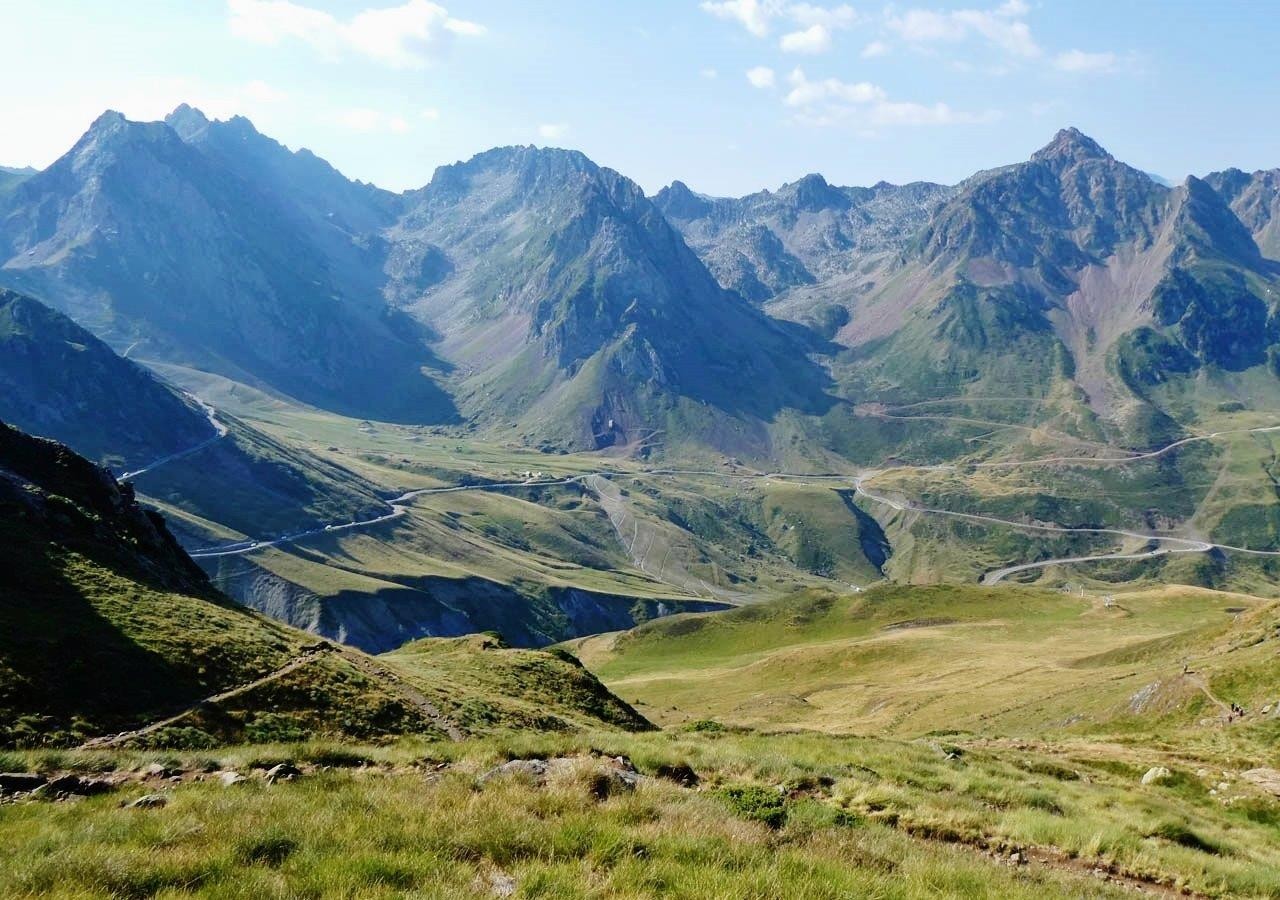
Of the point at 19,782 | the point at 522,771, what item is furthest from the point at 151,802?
the point at 522,771

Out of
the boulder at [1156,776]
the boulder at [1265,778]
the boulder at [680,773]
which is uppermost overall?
the boulder at [680,773]

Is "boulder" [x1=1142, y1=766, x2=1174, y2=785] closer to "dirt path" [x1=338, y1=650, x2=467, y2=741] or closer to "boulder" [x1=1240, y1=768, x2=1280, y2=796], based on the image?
"boulder" [x1=1240, y1=768, x2=1280, y2=796]

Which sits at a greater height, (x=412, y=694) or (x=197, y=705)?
(x=197, y=705)

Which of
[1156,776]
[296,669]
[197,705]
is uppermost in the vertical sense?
[197,705]

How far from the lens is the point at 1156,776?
3225 centimetres

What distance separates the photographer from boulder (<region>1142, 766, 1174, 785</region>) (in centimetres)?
3203

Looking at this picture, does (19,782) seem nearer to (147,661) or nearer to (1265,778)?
(147,661)

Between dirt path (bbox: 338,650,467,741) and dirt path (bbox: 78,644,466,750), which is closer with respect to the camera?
dirt path (bbox: 78,644,466,750)

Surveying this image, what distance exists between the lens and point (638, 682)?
124250 millimetres

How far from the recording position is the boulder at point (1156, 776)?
32.0 meters

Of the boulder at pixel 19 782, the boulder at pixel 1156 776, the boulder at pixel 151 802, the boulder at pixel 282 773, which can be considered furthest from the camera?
the boulder at pixel 1156 776

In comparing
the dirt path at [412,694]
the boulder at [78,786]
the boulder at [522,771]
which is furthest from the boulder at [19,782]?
the dirt path at [412,694]

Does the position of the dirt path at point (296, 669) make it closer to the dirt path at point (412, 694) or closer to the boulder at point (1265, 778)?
the dirt path at point (412, 694)

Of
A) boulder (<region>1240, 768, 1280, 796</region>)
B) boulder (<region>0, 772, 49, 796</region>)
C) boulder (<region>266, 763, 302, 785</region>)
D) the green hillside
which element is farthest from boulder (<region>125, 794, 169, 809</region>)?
boulder (<region>1240, 768, 1280, 796</region>)
